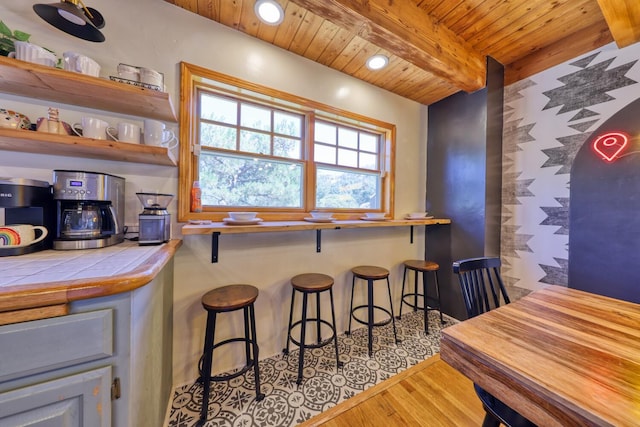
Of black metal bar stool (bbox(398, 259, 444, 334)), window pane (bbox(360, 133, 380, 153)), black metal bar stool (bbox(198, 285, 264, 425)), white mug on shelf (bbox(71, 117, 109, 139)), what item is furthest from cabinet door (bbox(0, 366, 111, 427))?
window pane (bbox(360, 133, 380, 153))

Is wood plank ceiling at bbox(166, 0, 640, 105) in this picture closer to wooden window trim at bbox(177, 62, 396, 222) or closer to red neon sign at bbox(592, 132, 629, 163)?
wooden window trim at bbox(177, 62, 396, 222)

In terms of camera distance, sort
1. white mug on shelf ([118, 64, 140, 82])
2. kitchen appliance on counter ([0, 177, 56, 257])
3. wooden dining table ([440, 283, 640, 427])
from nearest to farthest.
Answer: wooden dining table ([440, 283, 640, 427])
kitchen appliance on counter ([0, 177, 56, 257])
white mug on shelf ([118, 64, 140, 82])

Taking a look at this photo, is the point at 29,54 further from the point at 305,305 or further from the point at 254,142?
the point at 305,305

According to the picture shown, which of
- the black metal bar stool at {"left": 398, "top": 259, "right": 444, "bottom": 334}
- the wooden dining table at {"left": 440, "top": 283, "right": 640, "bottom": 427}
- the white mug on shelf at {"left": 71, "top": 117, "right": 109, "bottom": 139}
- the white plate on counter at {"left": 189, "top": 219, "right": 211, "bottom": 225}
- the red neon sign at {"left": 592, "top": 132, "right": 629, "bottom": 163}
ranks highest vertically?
the red neon sign at {"left": 592, "top": 132, "right": 629, "bottom": 163}

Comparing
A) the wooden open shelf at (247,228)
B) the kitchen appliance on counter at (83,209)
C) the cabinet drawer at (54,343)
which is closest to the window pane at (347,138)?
the wooden open shelf at (247,228)

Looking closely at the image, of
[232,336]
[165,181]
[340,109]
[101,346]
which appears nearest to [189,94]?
[165,181]

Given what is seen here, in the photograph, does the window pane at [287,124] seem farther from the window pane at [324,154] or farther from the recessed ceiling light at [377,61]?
the recessed ceiling light at [377,61]

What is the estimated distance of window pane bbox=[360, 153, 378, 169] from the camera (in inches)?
99.7

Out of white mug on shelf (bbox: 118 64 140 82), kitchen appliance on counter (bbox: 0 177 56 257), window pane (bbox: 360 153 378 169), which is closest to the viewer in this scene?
kitchen appliance on counter (bbox: 0 177 56 257)

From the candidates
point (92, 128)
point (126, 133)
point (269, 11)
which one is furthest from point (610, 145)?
point (92, 128)

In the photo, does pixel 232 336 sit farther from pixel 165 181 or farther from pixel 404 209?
pixel 404 209

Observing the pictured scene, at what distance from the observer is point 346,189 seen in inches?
95.2

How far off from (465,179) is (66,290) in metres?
2.96

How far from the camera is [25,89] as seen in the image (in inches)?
43.4
